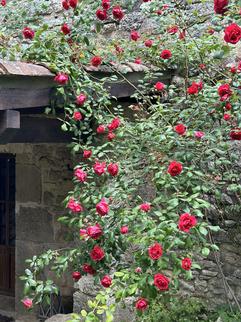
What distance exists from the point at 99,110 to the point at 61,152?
1.66 meters

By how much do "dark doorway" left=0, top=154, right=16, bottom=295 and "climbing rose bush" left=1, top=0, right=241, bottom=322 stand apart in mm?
2693

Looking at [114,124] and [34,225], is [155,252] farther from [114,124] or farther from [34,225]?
[34,225]

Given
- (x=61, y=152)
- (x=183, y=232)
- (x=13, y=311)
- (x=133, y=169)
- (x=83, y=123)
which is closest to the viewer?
(x=183, y=232)

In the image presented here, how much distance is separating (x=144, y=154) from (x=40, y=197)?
2.19 metres

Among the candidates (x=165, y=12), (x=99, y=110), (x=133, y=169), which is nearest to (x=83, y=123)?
(x=99, y=110)

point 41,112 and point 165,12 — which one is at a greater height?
point 165,12

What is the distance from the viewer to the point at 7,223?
5707 millimetres

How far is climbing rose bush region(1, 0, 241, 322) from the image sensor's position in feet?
6.95

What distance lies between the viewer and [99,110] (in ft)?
9.32

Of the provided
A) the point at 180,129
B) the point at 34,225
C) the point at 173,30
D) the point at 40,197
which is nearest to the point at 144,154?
the point at 180,129

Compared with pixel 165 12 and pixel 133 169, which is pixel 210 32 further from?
pixel 133 169

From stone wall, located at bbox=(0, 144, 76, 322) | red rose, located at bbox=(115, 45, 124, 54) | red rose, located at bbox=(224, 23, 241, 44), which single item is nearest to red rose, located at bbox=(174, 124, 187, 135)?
red rose, located at bbox=(224, 23, 241, 44)

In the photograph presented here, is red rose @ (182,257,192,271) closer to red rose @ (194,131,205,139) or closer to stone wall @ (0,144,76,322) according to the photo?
red rose @ (194,131,205,139)

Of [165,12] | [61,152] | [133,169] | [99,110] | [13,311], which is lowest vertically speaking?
[13,311]
